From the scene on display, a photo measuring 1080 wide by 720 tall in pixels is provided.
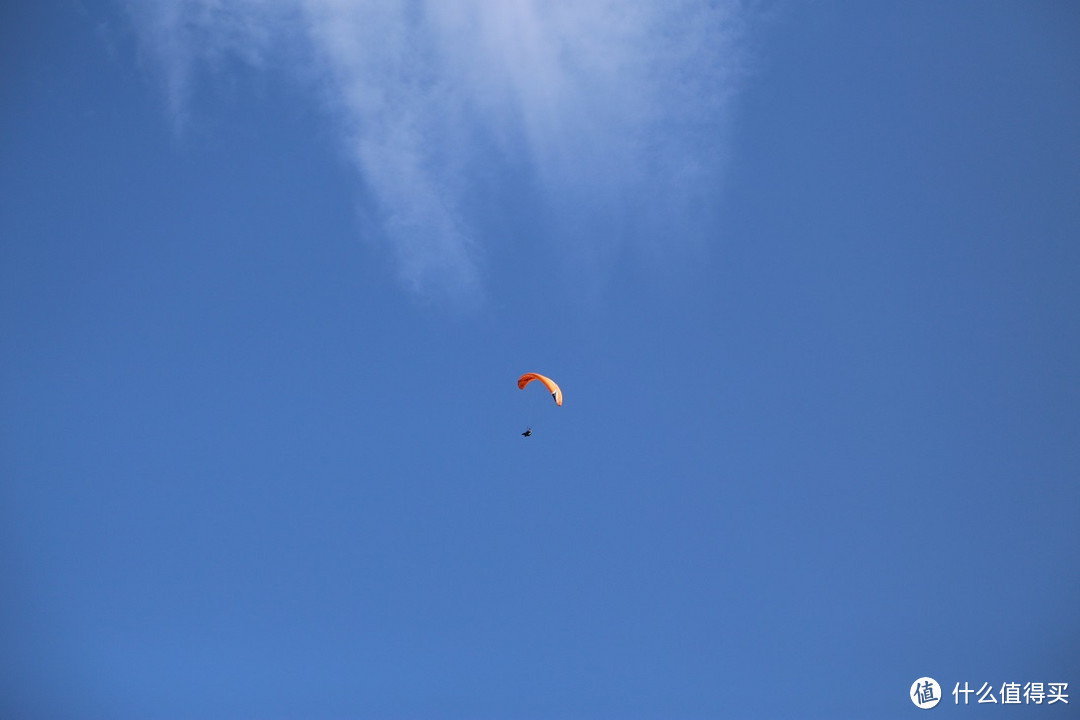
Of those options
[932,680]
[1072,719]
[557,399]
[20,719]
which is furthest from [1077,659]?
[20,719]

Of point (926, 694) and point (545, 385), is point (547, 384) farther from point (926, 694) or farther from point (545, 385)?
point (926, 694)

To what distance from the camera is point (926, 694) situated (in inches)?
2092

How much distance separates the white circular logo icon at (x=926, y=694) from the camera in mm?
52594

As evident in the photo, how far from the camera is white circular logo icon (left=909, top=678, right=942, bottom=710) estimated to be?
52.6 meters

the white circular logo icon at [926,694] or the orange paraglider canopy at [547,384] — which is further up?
the orange paraglider canopy at [547,384]

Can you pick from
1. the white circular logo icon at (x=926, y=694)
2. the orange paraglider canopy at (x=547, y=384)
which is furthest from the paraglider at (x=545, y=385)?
the white circular logo icon at (x=926, y=694)

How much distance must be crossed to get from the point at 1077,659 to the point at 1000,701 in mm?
35561

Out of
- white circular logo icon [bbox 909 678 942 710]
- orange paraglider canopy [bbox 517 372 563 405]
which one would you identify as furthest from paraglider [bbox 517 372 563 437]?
white circular logo icon [bbox 909 678 942 710]

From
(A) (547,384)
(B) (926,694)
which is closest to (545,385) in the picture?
(A) (547,384)

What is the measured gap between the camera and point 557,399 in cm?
4384

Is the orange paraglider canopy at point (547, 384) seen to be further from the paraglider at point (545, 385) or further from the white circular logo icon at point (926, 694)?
the white circular logo icon at point (926, 694)

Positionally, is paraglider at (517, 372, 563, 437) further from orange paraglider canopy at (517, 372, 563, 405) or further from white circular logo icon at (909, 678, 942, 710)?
white circular logo icon at (909, 678, 942, 710)

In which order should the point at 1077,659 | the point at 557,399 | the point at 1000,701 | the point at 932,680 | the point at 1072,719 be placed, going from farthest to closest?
the point at 1072,719
the point at 1077,659
the point at 932,680
the point at 1000,701
the point at 557,399

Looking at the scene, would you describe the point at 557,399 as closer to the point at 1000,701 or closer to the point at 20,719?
the point at 1000,701
